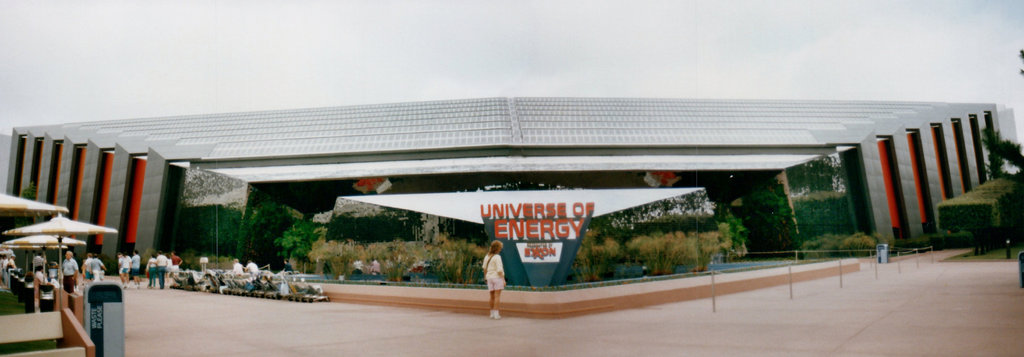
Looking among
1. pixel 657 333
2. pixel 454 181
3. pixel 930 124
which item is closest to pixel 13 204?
pixel 657 333

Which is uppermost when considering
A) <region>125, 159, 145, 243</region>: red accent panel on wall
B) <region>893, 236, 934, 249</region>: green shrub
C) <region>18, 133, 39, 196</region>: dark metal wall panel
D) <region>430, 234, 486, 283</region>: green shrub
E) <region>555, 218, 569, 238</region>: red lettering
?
<region>18, 133, 39, 196</region>: dark metal wall panel

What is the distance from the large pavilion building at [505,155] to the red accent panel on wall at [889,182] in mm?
70

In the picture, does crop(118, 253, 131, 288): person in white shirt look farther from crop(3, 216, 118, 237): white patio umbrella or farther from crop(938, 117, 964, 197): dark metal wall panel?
crop(938, 117, 964, 197): dark metal wall panel

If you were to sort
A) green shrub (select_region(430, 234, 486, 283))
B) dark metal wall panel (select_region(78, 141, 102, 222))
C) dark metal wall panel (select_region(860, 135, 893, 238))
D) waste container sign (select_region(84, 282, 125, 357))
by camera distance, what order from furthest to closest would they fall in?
dark metal wall panel (select_region(78, 141, 102, 222)) → dark metal wall panel (select_region(860, 135, 893, 238)) → green shrub (select_region(430, 234, 486, 283)) → waste container sign (select_region(84, 282, 125, 357))

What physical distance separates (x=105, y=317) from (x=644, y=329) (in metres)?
7.13

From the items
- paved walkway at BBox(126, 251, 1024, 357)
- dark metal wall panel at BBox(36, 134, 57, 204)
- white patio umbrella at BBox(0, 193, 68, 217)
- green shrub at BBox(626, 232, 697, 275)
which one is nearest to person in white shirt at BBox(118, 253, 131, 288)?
paved walkway at BBox(126, 251, 1024, 357)

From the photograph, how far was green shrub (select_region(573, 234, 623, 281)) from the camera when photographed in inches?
682

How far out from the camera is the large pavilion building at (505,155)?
36469 mm

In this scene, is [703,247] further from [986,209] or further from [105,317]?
[986,209]

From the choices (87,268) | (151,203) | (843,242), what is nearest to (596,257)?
(87,268)

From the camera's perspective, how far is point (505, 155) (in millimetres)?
38688

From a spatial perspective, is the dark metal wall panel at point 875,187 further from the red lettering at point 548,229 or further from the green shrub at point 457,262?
the red lettering at point 548,229

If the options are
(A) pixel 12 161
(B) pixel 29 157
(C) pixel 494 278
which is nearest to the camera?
(C) pixel 494 278

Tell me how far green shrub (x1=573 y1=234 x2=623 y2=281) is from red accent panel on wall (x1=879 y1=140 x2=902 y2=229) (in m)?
32.2
